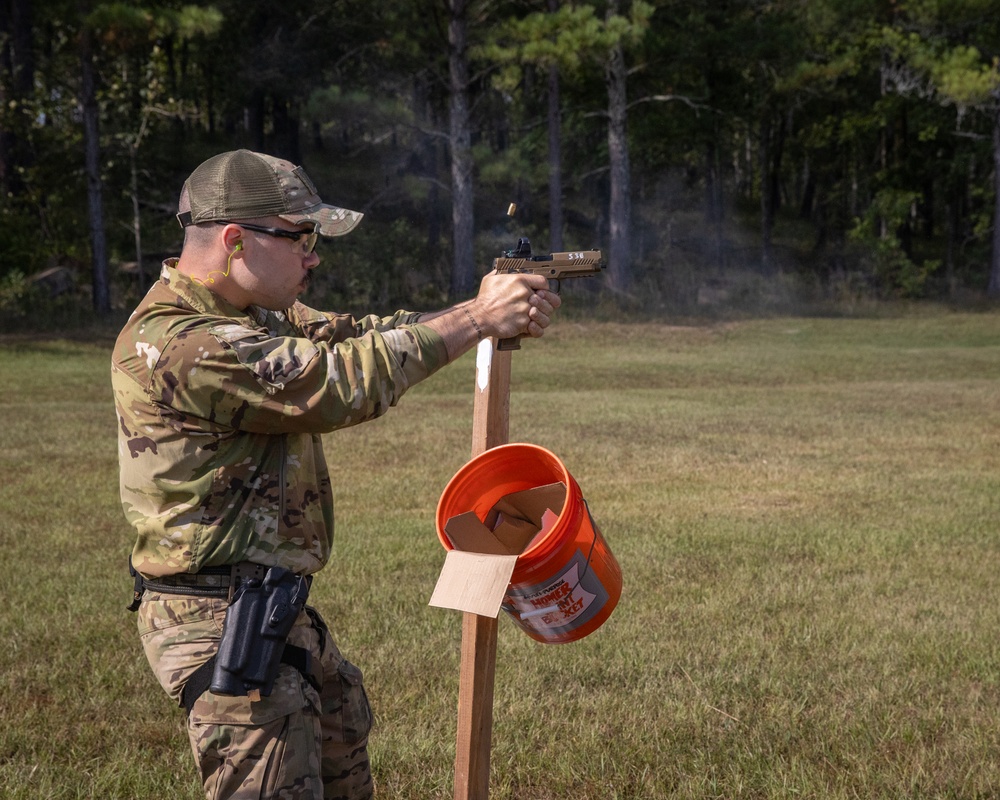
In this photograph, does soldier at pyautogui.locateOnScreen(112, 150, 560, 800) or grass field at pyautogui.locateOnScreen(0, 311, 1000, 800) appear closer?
soldier at pyautogui.locateOnScreen(112, 150, 560, 800)

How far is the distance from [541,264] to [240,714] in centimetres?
131

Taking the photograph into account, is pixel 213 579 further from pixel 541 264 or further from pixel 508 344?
pixel 541 264

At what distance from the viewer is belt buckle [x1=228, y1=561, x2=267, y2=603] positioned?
2801 mm

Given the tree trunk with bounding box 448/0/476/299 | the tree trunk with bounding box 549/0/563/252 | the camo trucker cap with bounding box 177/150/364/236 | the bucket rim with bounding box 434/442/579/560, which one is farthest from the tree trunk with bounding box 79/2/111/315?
the bucket rim with bounding box 434/442/579/560

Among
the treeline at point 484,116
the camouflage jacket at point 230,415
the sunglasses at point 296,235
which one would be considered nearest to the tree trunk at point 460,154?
the treeline at point 484,116

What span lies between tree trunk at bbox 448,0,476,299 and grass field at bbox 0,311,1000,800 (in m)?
16.1

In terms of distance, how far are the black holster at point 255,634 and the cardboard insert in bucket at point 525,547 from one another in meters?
0.36

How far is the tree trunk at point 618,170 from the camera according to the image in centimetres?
2947

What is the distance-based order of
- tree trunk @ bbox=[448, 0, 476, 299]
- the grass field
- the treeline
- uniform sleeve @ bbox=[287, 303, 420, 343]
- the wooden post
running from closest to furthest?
the wooden post, uniform sleeve @ bbox=[287, 303, 420, 343], the grass field, the treeline, tree trunk @ bbox=[448, 0, 476, 299]

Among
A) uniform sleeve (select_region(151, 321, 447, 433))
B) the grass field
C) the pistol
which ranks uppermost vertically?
the pistol

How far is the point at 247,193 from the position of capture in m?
2.81

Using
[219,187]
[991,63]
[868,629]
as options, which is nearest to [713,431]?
[868,629]

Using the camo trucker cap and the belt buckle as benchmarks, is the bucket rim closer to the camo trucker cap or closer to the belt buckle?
the belt buckle

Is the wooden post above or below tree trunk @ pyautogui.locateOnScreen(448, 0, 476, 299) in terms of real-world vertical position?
below
